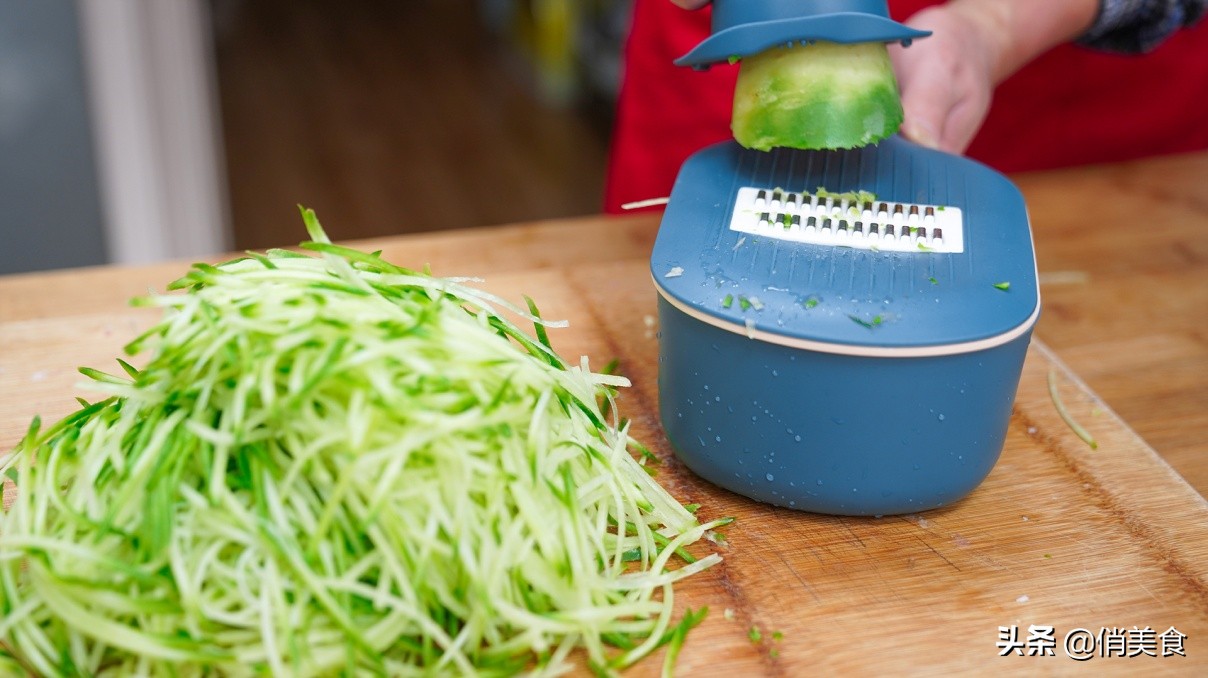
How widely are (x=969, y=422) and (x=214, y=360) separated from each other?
26.8 inches

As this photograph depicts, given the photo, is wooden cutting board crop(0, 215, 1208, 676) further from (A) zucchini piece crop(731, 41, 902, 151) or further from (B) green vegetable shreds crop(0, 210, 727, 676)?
(A) zucchini piece crop(731, 41, 902, 151)

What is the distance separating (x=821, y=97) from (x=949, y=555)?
0.47 meters

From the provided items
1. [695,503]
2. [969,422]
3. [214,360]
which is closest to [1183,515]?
[969,422]

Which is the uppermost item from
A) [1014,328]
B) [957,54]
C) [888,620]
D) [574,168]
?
[957,54]

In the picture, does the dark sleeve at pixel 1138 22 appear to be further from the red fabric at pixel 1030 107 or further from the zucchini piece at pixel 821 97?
the zucchini piece at pixel 821 97

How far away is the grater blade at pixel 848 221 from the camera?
1076 millimetres

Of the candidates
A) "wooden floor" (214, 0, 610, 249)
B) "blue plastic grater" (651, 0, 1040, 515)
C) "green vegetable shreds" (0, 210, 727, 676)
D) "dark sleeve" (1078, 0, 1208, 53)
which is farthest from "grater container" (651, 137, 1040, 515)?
"wooden floor" (214, 0, 610, 249)

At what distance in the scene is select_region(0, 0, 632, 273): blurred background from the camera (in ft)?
8.89

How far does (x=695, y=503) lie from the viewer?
112 centimetres

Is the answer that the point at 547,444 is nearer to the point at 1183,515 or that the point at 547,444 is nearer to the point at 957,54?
the point at 1183,515

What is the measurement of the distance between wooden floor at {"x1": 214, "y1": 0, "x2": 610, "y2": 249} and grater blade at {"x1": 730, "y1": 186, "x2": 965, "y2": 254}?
117 inches

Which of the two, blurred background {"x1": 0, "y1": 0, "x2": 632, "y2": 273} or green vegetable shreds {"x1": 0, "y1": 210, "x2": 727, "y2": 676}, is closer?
green vegetable shreds {"x1": 0, "y1": 210, "x2": 727, "y2": 676}

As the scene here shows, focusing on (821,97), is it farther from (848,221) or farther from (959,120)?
(959,120)

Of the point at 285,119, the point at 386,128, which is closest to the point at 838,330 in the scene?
the point at 386,128
